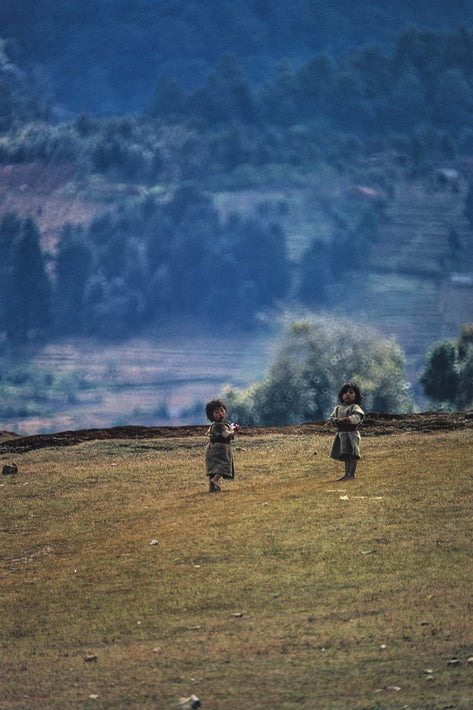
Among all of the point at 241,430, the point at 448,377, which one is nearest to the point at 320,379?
the point at 448,377

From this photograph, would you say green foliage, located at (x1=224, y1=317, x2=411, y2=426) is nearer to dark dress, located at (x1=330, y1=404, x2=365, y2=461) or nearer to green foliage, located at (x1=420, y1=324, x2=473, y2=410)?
green foliage, located at (x1=420, y1=324, x2=473, y2=410)

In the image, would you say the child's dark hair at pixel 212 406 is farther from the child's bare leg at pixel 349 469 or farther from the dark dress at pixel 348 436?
the child's bare leg at pixel 349 469

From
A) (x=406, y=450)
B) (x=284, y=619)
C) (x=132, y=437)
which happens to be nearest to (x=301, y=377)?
(x=132, y=437)

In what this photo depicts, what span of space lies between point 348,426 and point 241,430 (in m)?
10.8

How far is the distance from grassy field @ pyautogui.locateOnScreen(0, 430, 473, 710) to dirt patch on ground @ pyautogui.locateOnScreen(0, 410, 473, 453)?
7.44m

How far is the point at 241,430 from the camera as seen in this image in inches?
1002

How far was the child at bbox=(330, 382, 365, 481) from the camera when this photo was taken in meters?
14.7

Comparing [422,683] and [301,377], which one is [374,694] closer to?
[422,683]

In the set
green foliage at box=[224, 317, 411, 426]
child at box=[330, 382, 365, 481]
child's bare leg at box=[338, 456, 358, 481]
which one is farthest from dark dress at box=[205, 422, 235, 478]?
green foliage at box=[224, 317, 411, 426]

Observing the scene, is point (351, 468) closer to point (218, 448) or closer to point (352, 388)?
point (352, 388)

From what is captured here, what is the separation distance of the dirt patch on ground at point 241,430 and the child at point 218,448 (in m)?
8.24

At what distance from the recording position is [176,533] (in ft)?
39.8

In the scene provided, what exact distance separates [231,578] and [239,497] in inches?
183

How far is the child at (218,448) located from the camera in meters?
15.2
